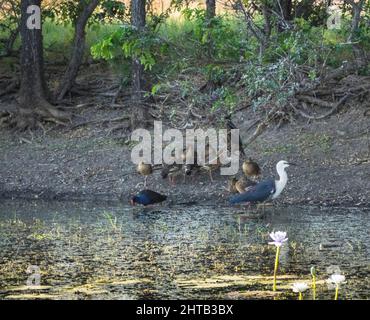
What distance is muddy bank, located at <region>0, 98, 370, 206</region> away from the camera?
18.7m

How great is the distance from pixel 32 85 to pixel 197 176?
15.9 ft

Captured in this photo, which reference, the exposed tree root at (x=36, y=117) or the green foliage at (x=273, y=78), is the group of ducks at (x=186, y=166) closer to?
the green foliage at (x=273, y=78)

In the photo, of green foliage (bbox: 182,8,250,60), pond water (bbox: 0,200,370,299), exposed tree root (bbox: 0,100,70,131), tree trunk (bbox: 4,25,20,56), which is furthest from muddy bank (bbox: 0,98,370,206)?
tree trunk (bbox: 4,25,20,56)

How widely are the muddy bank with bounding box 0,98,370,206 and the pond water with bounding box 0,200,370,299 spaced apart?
760 mm

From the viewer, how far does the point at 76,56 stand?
23.6 metres

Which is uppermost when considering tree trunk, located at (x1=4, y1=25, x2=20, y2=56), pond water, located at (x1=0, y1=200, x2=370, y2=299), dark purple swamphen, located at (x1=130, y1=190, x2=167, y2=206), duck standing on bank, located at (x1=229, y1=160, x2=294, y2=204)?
tree trunk, located at (x1=4, y1=25, x2=20, y2=56)

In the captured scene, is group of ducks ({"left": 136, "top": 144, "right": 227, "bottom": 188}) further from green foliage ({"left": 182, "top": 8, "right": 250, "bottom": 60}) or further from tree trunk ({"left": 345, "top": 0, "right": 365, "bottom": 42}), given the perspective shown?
tree trunk ({"left": 345, "top": 0, "right": 365, "bottom": 42})

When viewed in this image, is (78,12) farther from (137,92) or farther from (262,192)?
(262,192)

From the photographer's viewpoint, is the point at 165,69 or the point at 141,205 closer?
the point at 141,205

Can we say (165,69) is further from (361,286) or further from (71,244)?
(361,286)

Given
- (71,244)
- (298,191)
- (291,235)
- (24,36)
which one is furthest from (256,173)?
(24,36)

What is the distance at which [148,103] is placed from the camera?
22.2 meters

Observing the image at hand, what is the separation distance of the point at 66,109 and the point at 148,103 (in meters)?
2.05

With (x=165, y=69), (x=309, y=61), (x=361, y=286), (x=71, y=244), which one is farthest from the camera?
(x=165, y=69)
